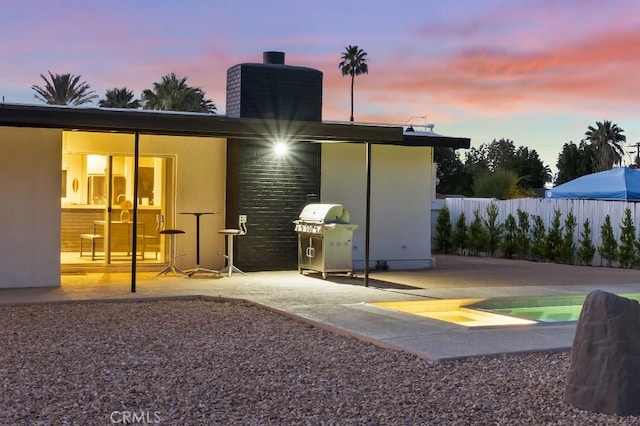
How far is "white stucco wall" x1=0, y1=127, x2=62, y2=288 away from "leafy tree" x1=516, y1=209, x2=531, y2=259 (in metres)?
11.6

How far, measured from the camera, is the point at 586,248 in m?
17.6

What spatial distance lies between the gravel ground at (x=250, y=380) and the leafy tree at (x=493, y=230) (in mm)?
12124

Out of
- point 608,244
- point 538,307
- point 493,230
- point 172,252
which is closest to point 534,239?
point 493,230

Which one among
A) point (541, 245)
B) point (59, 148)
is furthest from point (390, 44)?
point (59, 148)

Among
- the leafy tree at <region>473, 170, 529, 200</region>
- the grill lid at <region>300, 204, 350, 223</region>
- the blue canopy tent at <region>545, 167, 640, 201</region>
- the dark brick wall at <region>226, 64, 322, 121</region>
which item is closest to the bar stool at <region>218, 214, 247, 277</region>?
the grill lid at <region>300, 204, 350, 223</region>

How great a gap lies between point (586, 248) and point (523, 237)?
1.78 metres

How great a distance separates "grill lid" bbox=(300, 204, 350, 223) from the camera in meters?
12.8

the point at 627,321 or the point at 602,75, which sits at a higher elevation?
the point at 602,75

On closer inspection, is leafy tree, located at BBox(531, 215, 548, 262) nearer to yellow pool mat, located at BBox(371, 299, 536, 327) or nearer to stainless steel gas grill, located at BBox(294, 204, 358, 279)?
stainless steel gas grill, located at BBox(294, 204, 358, 279)

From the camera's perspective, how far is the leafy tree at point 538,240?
18391 mm

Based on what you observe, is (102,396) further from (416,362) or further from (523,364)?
(523,364)

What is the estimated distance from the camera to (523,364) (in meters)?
6.54

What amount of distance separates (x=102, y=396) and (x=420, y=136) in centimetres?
1009

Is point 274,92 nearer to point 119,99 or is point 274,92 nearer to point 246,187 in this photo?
point 246,187
